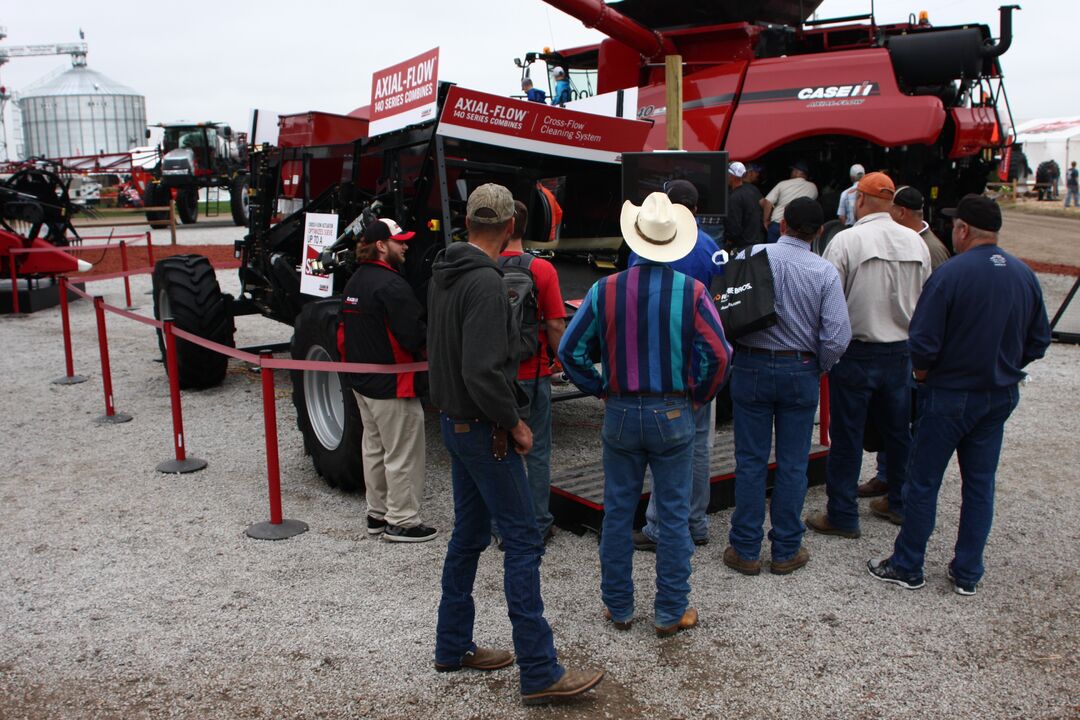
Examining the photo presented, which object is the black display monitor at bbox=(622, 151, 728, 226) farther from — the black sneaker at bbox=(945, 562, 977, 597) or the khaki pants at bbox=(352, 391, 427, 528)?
the black sneaker at bbox=(945, 562, 977, 597)

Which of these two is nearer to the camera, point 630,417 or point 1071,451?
point 630,417

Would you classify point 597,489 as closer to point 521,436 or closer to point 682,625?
point 682,625

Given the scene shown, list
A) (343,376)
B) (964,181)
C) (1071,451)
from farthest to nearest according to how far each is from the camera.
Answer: (964,181) < (1071,451) < (343,376)

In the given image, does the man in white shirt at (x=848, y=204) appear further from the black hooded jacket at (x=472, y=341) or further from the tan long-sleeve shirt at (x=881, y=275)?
the black hooded jacket at (x=472, y=341)

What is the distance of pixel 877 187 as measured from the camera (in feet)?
15.4

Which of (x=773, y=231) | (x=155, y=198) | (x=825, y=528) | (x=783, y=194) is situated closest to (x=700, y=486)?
(x=825, y=528)

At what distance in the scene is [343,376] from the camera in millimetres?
5230

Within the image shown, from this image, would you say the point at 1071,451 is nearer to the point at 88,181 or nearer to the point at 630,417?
the point at 630,417

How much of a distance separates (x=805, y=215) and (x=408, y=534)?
8.13 feet

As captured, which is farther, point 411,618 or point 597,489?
point 597,489

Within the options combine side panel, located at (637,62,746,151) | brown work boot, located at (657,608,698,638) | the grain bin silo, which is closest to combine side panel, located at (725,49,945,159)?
combine side panel, located at (637,62,746,151)

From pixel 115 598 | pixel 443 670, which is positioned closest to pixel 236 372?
pixel 115 598

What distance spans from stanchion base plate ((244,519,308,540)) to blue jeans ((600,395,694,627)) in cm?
188

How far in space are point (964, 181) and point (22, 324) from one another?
11.6 metres
